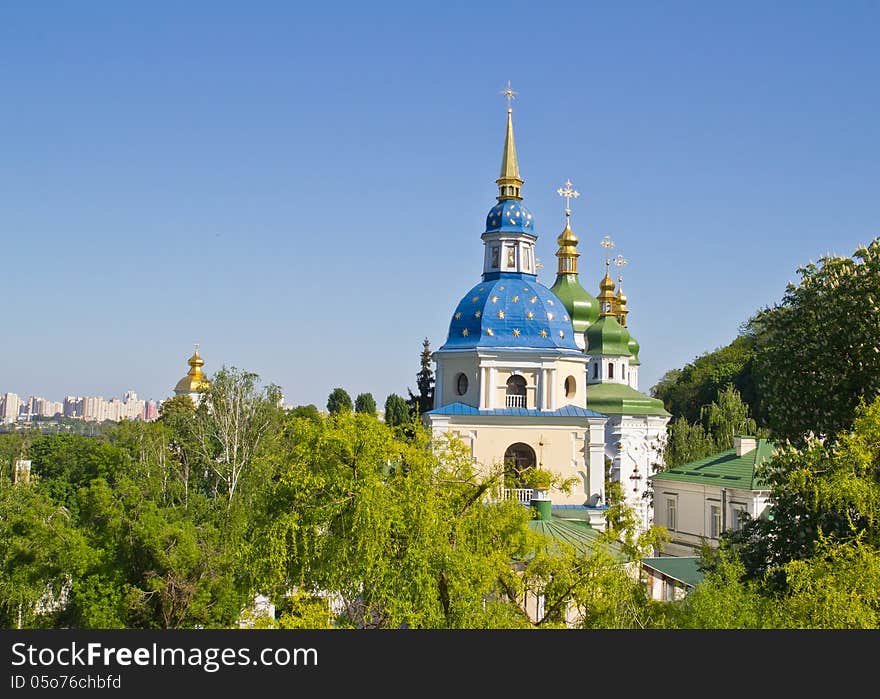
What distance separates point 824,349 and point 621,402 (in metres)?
29.3

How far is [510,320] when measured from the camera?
1501 inches

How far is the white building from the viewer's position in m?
34.0

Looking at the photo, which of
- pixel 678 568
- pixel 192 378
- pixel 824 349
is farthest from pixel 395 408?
pixel 824 349

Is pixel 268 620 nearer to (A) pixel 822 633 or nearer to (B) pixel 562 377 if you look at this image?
(A) pixel 822 633

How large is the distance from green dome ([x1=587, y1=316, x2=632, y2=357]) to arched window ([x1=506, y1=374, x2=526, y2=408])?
600 inches

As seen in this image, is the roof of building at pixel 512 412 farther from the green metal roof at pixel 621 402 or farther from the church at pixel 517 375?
→ the green metal roof at pixel 621 402

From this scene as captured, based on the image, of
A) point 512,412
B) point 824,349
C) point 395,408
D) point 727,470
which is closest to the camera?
point 824,349

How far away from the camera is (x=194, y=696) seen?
9.48 meters

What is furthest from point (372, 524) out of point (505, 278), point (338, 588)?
point (505, 278)

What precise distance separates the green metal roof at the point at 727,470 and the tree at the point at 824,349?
530 inches

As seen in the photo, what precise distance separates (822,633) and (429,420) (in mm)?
27172

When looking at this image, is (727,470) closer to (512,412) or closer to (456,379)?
(512,412)

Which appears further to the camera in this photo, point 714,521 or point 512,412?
point 512,412

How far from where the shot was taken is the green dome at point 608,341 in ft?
171
